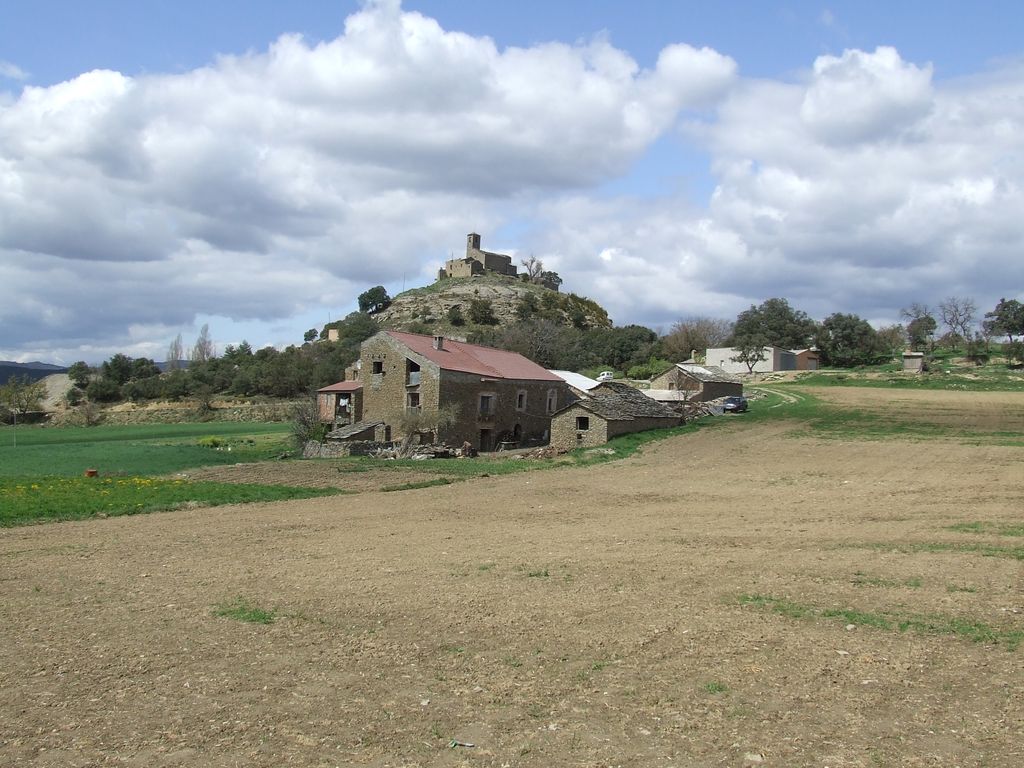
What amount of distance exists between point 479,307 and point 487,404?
8295 cm

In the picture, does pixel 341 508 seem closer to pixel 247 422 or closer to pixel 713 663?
pixel 713 663

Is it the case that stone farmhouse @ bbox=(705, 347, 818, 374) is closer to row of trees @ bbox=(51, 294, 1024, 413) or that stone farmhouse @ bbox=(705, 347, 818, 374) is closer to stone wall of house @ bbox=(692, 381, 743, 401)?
row of trees @ bbox=(51, 294, 1024, 413)

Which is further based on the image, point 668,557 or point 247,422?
point 247,422

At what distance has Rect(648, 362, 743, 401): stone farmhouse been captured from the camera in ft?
219

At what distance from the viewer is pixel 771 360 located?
335ft

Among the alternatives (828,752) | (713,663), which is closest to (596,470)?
(713,663)

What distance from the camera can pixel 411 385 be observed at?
51.7m

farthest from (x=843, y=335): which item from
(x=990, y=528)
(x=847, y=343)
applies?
(x=990, y=528)

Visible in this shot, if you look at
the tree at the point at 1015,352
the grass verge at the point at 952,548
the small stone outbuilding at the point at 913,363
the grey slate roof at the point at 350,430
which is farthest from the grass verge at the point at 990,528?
the tree at the point at 1015,352

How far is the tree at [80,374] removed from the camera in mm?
125375

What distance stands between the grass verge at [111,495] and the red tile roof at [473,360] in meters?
21.5

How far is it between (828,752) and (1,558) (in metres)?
16.6

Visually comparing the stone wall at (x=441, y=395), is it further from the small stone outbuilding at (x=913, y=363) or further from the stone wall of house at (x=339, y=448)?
the small stone outbuilding at (x=913, y=363)

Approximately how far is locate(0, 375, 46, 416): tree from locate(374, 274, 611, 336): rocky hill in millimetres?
53550
